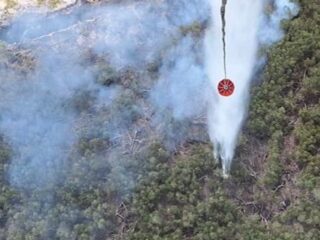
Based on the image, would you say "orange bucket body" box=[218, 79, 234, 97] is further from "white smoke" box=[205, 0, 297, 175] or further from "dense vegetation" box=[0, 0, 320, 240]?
"dense vegetation" box=[0, 0, 320, 240]

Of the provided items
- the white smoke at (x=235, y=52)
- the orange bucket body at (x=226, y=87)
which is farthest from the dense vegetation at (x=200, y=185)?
the orange bucket body at (x=226, y=87)

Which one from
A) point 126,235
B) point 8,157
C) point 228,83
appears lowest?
point 126,235

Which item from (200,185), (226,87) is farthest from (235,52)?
(200,185)

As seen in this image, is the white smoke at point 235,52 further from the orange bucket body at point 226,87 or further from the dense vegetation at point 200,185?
the orange bucket body at point 226,87

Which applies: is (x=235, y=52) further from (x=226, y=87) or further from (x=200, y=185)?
(x=200, y=185)

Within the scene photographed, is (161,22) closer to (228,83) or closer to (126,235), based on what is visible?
(228,83)

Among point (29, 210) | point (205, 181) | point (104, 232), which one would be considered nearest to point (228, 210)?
point (205, 181)
